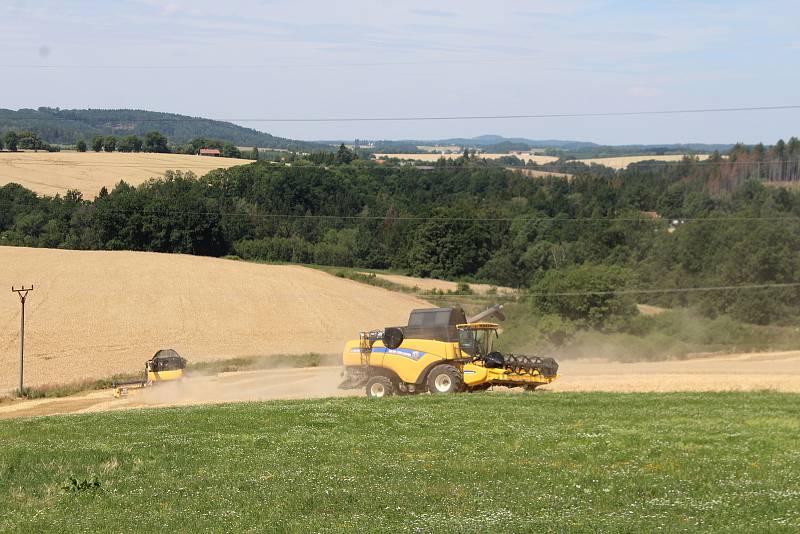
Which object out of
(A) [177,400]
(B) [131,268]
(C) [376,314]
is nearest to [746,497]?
(A) [177,400]

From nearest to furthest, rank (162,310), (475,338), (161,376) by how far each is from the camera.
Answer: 1. (475,338)
2. (161,376)
3. (162,310)

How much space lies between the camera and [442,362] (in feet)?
98.1

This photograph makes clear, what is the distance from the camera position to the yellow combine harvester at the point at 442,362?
29594 millimetres

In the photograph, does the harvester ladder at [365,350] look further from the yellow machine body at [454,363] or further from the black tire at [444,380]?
the black tire at [444,380]

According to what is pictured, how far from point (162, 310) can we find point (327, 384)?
31480 mm

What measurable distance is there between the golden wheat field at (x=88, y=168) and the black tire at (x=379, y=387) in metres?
76.0

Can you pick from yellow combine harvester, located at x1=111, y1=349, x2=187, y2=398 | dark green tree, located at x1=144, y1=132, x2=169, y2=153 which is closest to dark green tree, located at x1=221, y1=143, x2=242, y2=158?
dark green tree, located at x1=144, y1=132, x2=169, y2=153

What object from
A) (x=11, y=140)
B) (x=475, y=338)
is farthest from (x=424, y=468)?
(x=11, y=140)

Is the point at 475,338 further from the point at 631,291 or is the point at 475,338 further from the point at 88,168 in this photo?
the point at 88,168

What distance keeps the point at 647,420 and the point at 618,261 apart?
206 ft

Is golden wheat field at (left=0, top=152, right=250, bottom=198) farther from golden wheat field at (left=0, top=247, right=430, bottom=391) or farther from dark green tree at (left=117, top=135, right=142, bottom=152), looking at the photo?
golden wheat field at (left=0, top=247, right=430, bottom=391)

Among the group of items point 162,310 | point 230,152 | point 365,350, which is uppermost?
point 230,152

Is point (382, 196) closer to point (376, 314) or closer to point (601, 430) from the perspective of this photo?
point (376, 314)

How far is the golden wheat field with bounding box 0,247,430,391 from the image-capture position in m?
54.7
